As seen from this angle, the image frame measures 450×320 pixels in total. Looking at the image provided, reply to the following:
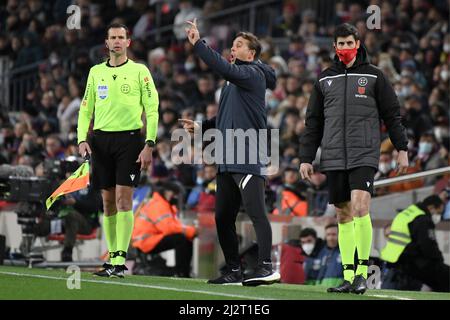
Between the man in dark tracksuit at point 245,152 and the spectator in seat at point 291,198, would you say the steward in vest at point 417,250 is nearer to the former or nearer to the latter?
the spectator in seat at point 291,198

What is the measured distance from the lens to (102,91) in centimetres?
1203

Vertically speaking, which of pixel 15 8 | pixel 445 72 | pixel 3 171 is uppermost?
pixel 15 8

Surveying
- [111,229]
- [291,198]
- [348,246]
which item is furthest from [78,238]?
[348,246]

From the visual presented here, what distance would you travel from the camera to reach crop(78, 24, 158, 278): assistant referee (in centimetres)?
1194

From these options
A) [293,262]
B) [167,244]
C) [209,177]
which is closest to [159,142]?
[209,177]

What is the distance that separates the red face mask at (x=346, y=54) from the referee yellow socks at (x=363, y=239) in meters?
1.20

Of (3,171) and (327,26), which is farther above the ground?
(327,26)

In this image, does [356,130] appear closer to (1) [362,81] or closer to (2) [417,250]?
(1) [362,81]

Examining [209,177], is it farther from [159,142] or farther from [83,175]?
[83,175]

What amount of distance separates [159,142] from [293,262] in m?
5.48

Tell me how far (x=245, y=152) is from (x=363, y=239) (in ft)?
3.80

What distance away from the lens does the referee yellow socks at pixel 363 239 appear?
1095 cm

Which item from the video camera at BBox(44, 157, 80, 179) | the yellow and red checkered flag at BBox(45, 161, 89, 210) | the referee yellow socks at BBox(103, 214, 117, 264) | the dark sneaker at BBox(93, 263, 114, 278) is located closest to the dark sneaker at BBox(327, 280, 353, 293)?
the dark sneaker at BBox(93, 263, 114, 278)

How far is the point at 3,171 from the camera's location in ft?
51.9
